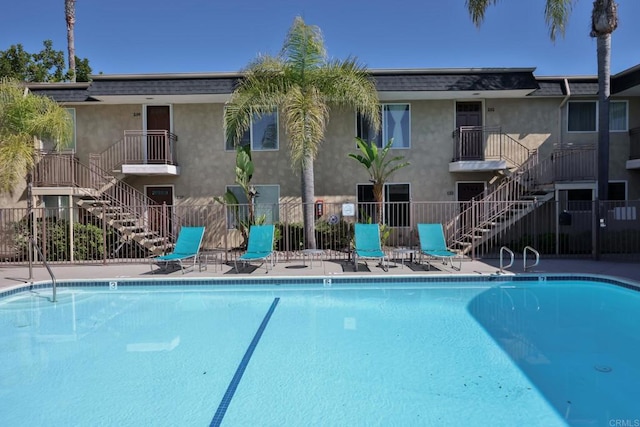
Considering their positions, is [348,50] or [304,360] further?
[348,50]

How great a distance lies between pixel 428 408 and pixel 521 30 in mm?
14847

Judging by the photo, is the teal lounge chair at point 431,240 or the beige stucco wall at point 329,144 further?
the beige stucco wall at point 329,144

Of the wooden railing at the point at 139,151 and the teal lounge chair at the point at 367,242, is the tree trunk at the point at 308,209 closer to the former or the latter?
the teal lounge chair at the point at 367,242

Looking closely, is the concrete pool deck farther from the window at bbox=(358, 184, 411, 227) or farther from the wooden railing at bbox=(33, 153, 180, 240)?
the window at bbox=(358, 184, 411, 227)

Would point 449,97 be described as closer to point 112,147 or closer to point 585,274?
point 585,274

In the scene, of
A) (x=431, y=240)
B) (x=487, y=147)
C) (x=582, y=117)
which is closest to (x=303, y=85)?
(x=431, y=240)

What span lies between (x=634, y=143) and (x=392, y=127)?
8.96 meters

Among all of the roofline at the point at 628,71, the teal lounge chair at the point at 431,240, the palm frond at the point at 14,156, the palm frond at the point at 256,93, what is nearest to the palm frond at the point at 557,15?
the roofline at the point at 628,71

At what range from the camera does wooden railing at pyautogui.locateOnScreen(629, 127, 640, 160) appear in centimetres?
1496

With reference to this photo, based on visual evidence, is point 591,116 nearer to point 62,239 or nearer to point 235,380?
point 235,380

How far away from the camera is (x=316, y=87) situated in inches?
501

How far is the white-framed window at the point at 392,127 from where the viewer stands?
51.4 feet

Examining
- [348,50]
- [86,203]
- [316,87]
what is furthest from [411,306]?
[86,203]

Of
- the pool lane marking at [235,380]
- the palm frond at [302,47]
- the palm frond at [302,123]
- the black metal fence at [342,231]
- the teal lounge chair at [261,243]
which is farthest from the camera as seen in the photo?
the palm frond at [302,47]
